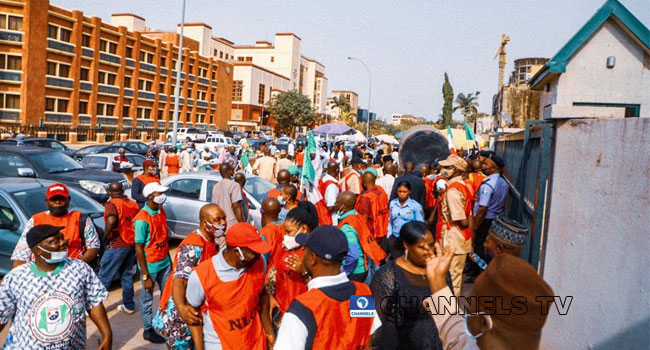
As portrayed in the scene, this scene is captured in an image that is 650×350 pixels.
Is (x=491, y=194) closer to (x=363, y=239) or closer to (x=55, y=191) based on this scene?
(x=363, y=239)

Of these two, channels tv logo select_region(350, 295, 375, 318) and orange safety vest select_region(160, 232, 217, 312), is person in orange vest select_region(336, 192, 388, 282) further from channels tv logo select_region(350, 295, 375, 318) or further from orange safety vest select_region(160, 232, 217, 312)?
channels tv logo select_region(350, 295, 375, 318)

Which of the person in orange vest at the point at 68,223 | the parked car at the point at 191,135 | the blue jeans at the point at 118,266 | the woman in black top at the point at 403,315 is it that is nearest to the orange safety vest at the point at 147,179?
the blue jeans at the point at 118,266

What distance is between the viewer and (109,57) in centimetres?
4769

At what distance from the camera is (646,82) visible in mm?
10281

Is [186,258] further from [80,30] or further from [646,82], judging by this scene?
[80,30]

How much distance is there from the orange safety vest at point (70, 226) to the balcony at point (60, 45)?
4225cm

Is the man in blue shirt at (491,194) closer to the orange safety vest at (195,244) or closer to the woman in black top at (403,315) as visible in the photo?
the woman in black top at (403,315)


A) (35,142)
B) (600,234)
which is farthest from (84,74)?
(600,234)

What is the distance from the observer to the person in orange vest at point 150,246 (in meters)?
5.44

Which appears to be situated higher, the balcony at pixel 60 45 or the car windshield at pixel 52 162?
the balcony at pixel 60 45

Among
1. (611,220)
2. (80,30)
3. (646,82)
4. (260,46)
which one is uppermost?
(260,46)

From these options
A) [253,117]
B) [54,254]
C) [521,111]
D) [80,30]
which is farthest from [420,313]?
[253,117]

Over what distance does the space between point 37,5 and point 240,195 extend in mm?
40337

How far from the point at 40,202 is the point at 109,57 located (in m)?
44.7
